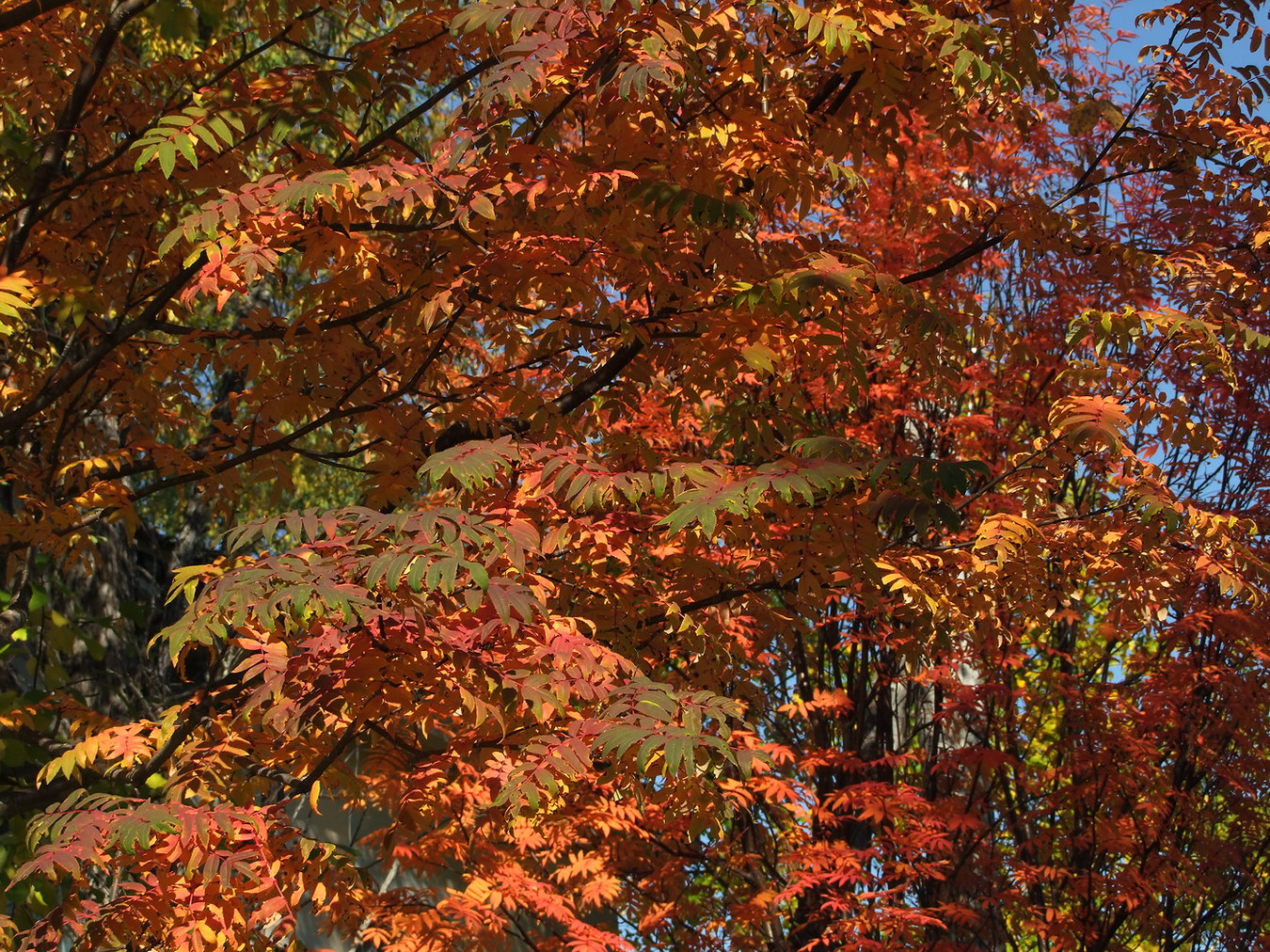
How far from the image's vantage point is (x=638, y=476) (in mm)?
3588

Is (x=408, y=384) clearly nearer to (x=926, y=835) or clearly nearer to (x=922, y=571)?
(x=922, y=571)

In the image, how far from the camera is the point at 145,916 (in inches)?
139

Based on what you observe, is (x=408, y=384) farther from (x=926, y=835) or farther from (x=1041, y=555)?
(x=926, y=835)

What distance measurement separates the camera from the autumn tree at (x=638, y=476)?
3389 mm

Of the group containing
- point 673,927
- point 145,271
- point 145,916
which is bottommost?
point 145,916

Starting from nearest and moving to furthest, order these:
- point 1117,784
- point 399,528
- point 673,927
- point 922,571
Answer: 1. point 399,528
2. point 922,571
3. point 1117,784
4. point 673,927

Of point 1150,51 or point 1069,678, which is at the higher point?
point 1150,51

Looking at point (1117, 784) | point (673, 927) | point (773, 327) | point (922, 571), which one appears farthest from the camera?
point (673, 927)

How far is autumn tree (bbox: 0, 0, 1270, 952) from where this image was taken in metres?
3.39

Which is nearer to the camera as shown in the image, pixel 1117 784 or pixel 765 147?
pixel 765 147

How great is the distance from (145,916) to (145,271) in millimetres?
3161

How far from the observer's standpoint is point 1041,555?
4.88 metres

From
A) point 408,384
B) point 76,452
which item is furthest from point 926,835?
point 76,452

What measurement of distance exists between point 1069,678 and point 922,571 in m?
2.91
